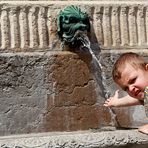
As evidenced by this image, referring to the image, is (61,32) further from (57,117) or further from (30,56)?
(57,117)

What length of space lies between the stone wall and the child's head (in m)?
0.89

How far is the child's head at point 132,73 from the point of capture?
2.47 m

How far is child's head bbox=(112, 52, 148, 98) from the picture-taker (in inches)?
97.3

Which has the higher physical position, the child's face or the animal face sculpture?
the animal face sculpture

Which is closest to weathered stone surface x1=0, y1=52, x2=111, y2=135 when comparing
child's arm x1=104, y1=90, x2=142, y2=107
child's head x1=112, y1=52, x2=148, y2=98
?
child's arm x1=104, y1=90, x2=142, y2=107

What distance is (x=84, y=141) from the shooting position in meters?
2.24

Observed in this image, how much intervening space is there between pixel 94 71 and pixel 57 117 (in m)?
0.37

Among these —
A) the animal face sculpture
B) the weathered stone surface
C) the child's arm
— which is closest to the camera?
the child's arm

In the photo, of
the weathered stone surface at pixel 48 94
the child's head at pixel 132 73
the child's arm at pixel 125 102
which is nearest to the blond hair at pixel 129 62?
the child's head at pixel 132 73

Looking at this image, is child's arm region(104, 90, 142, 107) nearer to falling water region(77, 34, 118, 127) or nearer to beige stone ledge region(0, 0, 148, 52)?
falling water region(77, 34, 118, 127)

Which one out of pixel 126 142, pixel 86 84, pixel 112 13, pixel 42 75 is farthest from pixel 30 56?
pixel 126 142

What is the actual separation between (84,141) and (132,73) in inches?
16.1

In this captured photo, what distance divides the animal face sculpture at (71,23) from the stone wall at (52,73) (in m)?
0.04

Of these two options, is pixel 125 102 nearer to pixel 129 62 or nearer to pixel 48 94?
pixel 129 62
